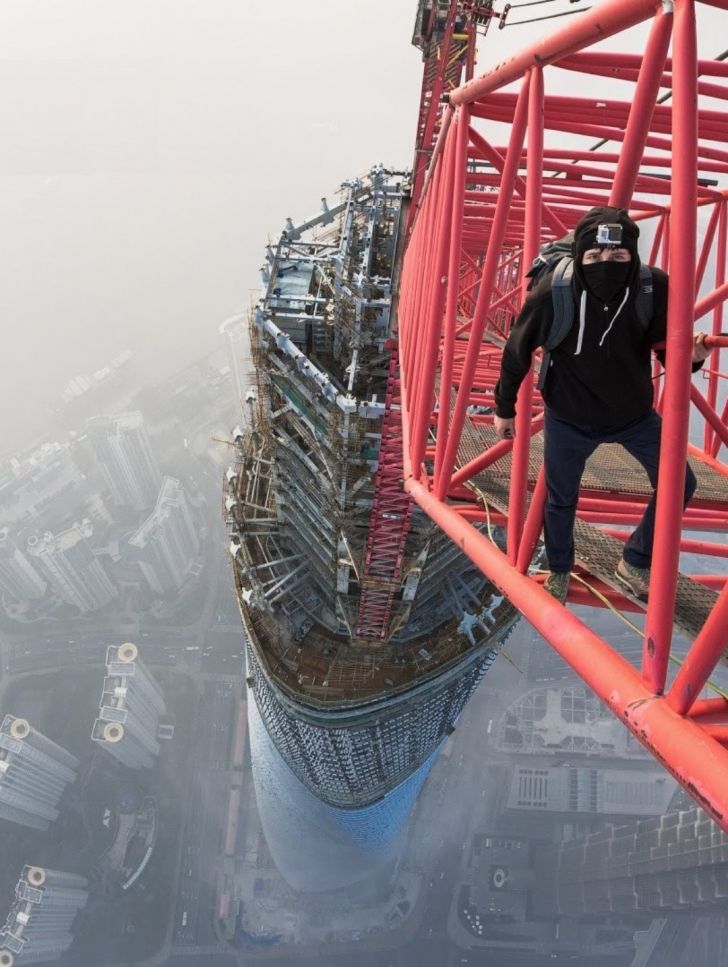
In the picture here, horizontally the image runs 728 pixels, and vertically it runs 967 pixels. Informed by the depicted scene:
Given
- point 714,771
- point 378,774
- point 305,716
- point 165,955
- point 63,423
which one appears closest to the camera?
point 714,771

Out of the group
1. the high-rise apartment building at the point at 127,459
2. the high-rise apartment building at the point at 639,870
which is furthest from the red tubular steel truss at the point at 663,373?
the high-rise apartment building at the point at 127,459

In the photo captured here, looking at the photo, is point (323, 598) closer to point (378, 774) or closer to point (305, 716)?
point (305, 716)

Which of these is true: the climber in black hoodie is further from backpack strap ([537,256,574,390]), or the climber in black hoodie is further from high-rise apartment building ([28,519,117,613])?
high-rise apartment building ([28,519,117,613])

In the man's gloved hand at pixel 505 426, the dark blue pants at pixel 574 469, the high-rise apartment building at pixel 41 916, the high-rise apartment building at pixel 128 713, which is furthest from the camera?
the high-rise apartment building at pixel 128 713

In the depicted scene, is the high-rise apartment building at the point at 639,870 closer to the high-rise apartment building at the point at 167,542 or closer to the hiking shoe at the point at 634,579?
the hiking shoe at the point at 634,579

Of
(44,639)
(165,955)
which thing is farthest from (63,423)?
(165,955)

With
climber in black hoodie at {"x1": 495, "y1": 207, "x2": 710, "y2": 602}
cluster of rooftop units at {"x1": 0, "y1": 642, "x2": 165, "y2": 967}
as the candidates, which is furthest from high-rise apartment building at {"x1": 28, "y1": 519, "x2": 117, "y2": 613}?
climber in black hoodie at {"x1": 495, "y1": 207, "x2": 710, "y2": 602}

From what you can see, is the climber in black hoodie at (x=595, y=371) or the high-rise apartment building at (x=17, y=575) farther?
the high-rise apartment building at (x=17, y=575)
